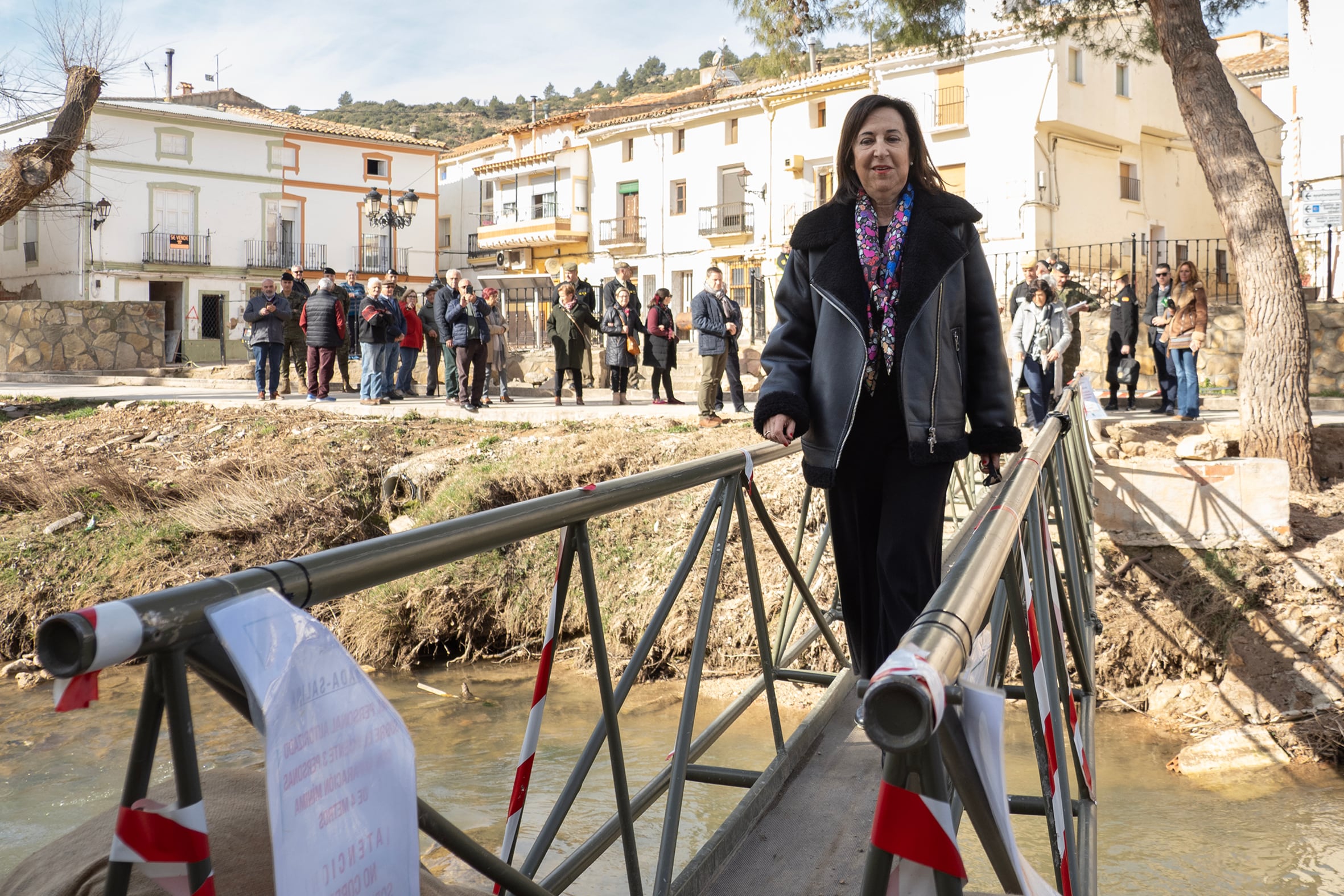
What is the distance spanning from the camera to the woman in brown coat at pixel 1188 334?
34.2 feet

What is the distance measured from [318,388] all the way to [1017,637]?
42.0ft

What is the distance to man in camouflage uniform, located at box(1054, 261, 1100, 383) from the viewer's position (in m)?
10.3

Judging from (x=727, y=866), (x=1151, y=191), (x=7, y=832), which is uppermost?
(x=1151, y=191)

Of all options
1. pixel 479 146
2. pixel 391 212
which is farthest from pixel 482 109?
pixel 391 212

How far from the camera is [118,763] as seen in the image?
6.81 metres

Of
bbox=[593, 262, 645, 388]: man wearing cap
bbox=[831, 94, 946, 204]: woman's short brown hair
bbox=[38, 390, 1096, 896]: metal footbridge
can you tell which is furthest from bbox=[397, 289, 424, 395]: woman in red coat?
bbox=[831, 94, 946, 204]: woman's short brown hair

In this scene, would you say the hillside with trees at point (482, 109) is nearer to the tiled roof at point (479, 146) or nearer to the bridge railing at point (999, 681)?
the tiled roof at point (479, 146)

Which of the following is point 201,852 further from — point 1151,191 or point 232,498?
point 1151,191

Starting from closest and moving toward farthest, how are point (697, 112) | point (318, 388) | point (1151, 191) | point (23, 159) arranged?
1. point (23, 159)
2. point (318, 388)
3. point (1151, 191)
4. point (697, 112)

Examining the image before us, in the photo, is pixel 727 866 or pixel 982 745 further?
pixel 727 866

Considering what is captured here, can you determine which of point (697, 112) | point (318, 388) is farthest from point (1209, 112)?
point (697, 112)

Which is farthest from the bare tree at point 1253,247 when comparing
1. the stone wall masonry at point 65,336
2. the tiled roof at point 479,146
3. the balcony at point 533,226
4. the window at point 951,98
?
the tiled roof at point 479,146

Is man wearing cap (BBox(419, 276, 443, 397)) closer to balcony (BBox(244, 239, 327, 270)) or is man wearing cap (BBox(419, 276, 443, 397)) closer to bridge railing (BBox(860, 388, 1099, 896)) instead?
bridge railing (BBox(860, 388, 1099, 896))

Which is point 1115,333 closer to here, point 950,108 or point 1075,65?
point 1075,65
